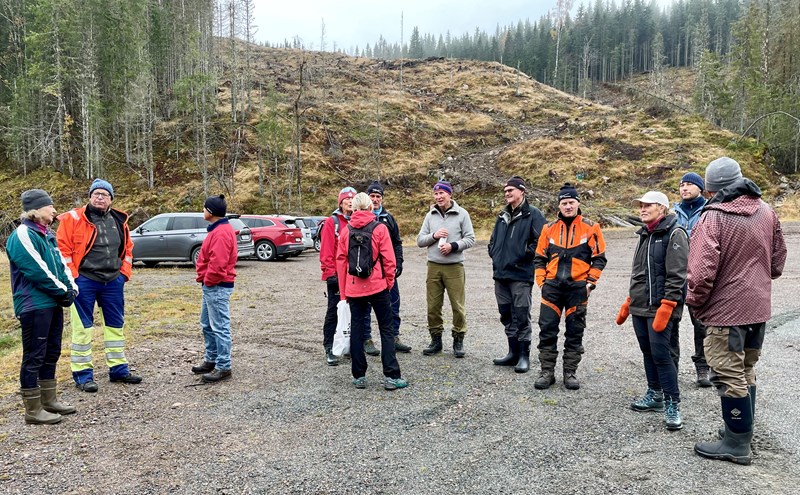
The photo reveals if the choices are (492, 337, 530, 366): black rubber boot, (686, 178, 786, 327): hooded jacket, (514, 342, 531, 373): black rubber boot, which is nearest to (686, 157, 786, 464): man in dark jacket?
(686, 178, 786, 327): hooded jacket

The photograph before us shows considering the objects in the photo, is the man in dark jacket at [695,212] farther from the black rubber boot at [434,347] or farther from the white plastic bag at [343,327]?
the white plastic bag at [343,327]

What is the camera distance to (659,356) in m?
4.00

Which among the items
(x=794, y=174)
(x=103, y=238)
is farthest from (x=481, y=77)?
(x=103, y=238)

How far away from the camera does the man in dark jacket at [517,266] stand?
5.34m

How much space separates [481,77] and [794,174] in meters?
46.9

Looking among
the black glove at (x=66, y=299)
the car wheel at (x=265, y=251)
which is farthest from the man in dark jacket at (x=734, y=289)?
the car wheel at (x=265, y=251)

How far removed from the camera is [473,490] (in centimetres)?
296

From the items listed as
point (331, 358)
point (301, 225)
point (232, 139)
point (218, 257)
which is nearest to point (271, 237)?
point (301, 225)

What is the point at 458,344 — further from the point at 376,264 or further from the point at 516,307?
the point at 376,264

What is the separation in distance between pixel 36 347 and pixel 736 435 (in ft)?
17.9

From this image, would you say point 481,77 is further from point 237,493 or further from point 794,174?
point 237,493

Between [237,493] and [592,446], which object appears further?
[592,446]

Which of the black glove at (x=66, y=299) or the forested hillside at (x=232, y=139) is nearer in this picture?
the black glove at (x=66, y=299)

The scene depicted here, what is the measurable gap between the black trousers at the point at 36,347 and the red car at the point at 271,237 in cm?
1346
